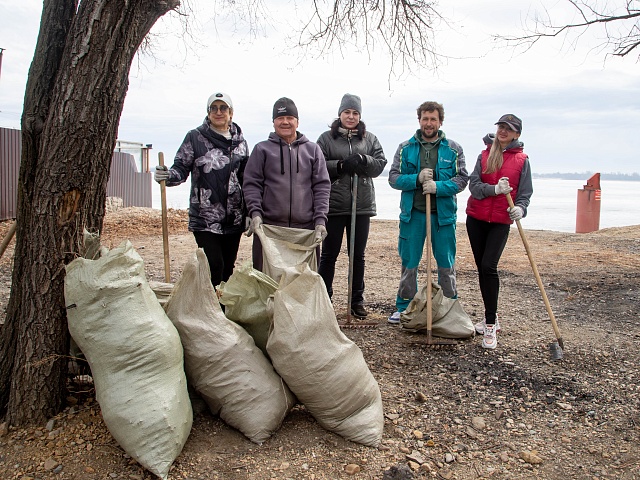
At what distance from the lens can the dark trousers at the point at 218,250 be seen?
363 cm

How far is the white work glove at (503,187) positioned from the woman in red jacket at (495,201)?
3cm

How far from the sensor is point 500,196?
13.1 feet

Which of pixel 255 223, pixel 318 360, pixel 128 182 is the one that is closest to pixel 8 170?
pixel 128 182

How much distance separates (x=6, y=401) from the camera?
2.65 meters

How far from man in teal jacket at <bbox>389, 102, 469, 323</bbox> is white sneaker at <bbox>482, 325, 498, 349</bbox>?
0.47 m

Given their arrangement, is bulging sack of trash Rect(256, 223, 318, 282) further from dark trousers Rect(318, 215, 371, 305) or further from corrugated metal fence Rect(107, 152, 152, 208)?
corrugated metal fence Rect(107, 152, 152, 208)

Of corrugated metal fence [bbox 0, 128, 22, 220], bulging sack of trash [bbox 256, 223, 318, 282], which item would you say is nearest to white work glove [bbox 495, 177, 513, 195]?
bulging sack of trash [bbox 256, 223, 318, 282]

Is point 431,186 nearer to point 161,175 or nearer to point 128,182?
point 161,175

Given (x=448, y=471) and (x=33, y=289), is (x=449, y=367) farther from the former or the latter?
(x=33, y=289)

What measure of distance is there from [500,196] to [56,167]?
2922mm

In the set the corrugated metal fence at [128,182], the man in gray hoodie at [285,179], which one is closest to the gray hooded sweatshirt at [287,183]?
the man in gray hoodie at [285,179]

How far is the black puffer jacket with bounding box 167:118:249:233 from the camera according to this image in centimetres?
360

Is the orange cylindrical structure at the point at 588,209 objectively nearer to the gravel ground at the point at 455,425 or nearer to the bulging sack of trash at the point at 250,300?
the gravel ground at the point at 455,425

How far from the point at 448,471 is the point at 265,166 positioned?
7.29 ft
